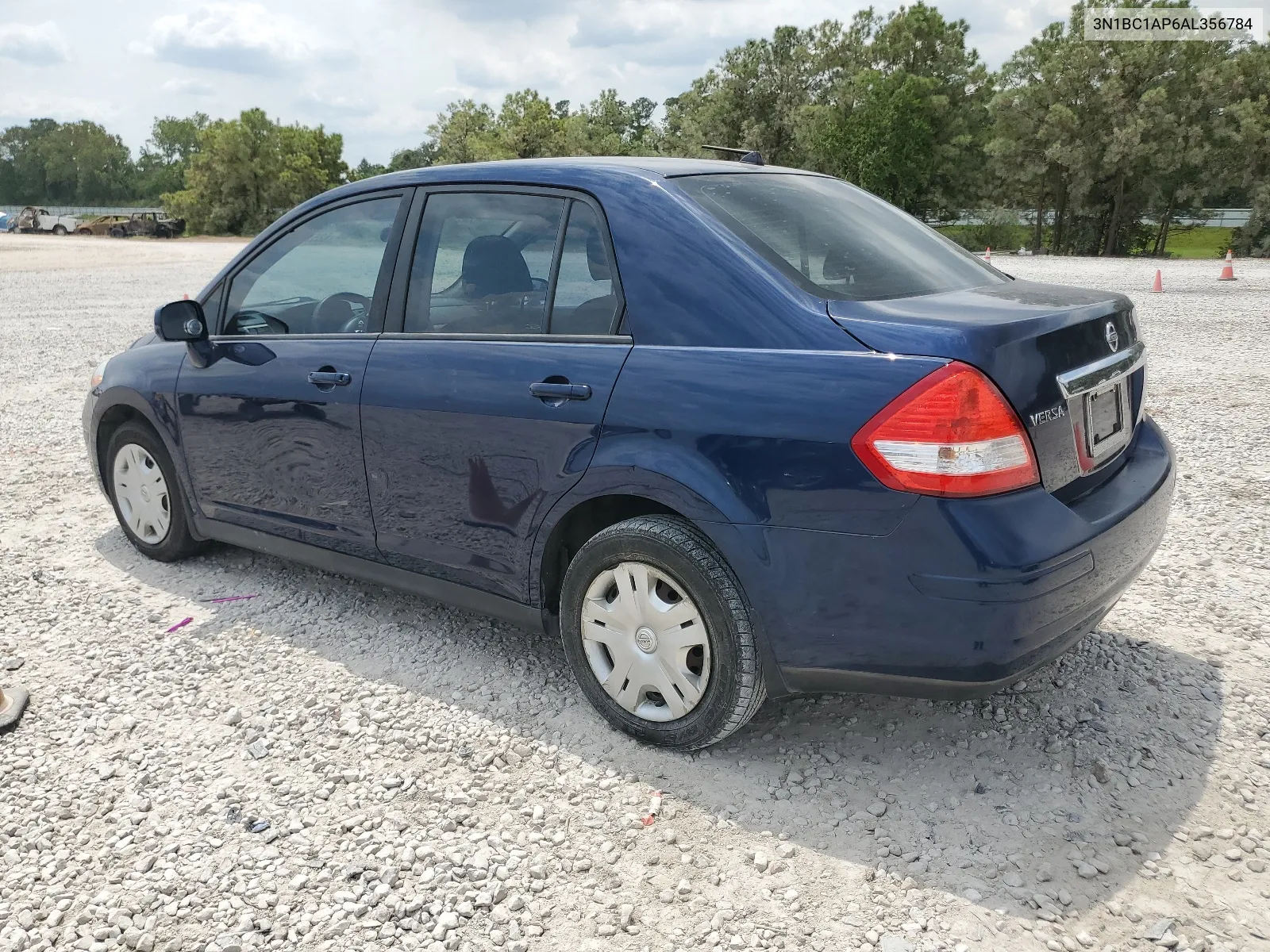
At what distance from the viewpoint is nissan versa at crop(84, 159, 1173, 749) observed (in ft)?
8.58

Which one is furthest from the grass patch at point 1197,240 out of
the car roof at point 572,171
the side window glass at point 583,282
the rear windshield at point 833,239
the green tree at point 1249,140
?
the side window glass at point 583,282

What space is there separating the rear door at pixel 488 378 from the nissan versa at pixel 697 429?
0.01 metres

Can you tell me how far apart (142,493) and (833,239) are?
3.60m

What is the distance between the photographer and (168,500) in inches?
193

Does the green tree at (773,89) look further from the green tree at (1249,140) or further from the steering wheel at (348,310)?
the steering wheel at (348,310)

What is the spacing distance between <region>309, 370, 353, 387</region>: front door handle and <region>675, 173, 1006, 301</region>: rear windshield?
1442 mm

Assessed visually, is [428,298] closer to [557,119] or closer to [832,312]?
[832,312]

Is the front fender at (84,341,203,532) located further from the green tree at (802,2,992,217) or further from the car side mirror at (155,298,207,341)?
the green tree at (802,2,992,217)

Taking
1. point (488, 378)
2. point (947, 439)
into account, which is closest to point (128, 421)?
point (488, 378)

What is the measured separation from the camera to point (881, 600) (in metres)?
2.68

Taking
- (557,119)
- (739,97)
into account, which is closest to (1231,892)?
(739,97)

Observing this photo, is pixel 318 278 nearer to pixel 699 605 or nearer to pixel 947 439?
pixel 699 605

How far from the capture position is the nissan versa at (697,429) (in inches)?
103

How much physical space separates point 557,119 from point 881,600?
75386 mm
